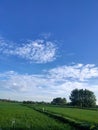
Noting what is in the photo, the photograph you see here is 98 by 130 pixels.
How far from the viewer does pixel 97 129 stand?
69.0 ft

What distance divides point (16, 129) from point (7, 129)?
76 centimetres

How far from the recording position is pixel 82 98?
15650 cm

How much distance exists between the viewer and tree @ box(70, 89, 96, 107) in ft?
496

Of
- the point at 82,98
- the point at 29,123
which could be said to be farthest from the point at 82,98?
the point at 29,123

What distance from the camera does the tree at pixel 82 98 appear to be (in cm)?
15112

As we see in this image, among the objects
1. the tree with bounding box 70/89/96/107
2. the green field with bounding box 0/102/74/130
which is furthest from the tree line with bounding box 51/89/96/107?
the green field with bounding box 0/102/74/130

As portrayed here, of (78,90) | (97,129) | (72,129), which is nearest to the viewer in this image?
(97,129)

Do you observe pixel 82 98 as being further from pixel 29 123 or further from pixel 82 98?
pixel 29 123

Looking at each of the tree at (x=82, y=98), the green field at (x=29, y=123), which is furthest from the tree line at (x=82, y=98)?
the green field at (x=29, y=123)

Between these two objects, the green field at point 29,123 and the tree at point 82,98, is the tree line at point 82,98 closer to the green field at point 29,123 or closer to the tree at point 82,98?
the tree at point 82,98

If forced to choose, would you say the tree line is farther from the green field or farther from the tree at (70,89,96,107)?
the green field

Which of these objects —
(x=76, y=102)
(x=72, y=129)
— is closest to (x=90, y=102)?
(x=76, y=102)

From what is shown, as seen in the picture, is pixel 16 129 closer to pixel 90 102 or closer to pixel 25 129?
pixel 25 129

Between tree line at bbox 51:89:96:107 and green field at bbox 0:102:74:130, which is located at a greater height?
tree line at bbox 51:89:96:107
